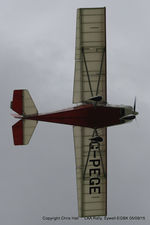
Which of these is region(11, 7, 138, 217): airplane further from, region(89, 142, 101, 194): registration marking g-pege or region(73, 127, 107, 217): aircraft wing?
region(89, 142, 101, 194): registration marking g-pege

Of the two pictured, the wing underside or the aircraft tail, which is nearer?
the wing underside

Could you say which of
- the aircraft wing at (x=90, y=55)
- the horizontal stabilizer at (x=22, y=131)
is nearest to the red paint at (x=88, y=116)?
the aircraft wing at (x=90, y=55)

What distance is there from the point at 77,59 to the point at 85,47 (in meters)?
0.91

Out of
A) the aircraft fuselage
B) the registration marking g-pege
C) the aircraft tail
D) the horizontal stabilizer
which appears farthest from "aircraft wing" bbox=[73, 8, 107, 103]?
the registration marking g-pege

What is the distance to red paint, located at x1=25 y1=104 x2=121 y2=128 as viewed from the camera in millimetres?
42344

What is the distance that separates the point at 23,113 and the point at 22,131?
1.17m

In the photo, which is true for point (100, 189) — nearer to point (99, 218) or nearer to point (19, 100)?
point (99, 218)

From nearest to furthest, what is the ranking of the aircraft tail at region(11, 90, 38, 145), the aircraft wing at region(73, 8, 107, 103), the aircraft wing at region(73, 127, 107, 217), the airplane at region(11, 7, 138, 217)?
the airplane at region(11, 7, 138, 217) < the aircraft wing at region(73, 8, 107, 103) < the aircraft tail at region(11, 90, 38, 145) < the aircraft wing at region(73, 127, 107, 217)

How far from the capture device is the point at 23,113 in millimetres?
44219

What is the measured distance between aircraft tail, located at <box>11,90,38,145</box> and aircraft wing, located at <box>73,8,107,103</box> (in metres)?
3.02

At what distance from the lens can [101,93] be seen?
4366cm

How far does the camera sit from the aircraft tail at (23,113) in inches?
1738

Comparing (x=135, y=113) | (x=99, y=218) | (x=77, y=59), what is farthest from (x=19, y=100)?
(x=99, y=218)

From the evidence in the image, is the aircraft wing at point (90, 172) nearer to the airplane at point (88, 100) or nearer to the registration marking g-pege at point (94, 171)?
the registration marking g-pege at point (94, 171)
